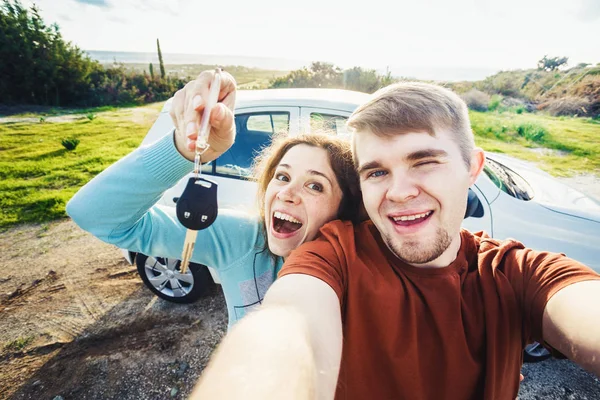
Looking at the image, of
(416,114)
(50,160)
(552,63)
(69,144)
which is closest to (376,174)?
(416,114)

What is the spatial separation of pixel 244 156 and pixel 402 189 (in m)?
2.00

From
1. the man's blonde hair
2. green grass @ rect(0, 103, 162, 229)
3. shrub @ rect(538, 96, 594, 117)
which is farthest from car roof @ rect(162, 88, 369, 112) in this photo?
shrub @ rect(538, 96, 594, 117)

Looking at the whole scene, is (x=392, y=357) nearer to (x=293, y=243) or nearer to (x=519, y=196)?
(x=293, y=243)

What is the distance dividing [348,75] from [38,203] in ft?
35.4

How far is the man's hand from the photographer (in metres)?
1.12

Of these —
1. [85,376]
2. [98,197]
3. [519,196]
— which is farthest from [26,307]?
[519,196]

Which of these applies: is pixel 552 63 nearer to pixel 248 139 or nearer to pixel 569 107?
pixel 569 107

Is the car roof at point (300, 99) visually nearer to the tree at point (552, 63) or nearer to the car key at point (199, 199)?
the car key at point (199, 199)

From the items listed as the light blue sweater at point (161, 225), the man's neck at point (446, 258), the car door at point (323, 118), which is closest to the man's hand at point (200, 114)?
the light blue sweater at point (161, 225)

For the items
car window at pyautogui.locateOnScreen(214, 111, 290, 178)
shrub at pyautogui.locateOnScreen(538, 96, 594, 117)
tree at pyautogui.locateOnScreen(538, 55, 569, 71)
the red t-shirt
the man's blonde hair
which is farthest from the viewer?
tree at pyautogui.locateOnScreen(538, 55, 569, 71)

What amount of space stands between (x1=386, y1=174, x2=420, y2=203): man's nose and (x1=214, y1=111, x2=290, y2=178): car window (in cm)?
161

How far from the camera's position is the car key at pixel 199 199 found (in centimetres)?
108

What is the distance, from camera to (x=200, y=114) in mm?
1135

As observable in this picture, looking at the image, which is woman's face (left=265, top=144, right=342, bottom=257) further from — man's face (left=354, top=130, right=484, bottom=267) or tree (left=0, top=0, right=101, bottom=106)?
tree (left=0, top=0, right=101, bottom=106)
